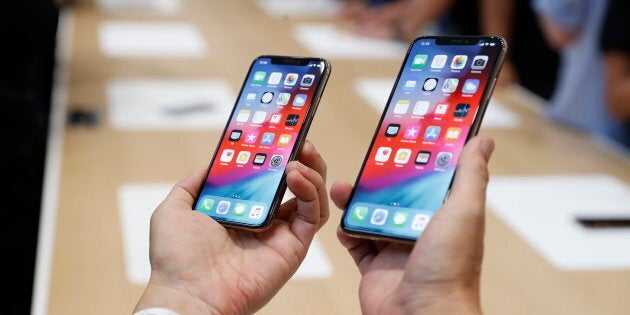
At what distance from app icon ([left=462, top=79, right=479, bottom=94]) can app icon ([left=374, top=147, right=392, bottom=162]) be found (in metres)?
0.10

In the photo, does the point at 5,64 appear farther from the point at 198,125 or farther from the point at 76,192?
the point at 76,192

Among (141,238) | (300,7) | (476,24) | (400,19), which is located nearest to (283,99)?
(141,238)

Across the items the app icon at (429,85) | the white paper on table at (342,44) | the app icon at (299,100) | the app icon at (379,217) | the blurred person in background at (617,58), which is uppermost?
the app icon at (429,85)

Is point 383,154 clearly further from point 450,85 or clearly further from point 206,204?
point 206,204

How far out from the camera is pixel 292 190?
896 mm

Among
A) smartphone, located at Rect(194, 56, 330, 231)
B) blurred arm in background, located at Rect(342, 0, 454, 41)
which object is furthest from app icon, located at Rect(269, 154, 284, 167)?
blurred arm in background, located at Rect(342, 0, 454, 41)

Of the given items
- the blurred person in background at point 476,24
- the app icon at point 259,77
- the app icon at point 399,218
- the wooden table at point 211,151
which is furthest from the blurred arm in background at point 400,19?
the app icon at point 399,218

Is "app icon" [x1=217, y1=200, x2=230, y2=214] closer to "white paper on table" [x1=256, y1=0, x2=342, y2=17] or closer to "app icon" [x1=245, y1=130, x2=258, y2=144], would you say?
"app icon" [x1=245, y1=130, x2=258, y2=144]

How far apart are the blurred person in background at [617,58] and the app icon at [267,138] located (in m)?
1.19

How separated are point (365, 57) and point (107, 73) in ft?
2.48

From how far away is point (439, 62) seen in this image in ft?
2.91

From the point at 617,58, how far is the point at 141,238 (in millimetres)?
1215

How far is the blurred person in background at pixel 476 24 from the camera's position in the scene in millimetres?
2793

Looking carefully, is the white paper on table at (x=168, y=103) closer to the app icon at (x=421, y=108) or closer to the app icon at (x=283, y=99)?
the app icon at (x=283, y=99)
